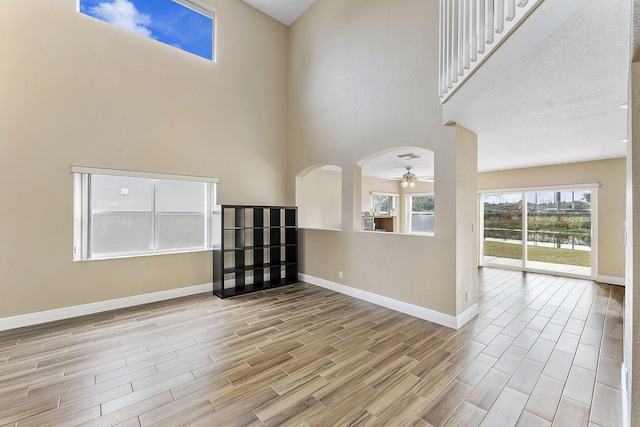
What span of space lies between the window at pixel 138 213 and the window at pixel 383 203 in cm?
563

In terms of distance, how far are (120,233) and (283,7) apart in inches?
209

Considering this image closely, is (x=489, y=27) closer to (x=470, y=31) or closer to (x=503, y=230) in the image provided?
(x=470, y=31)

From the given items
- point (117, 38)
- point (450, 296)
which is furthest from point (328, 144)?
point (117, 38)

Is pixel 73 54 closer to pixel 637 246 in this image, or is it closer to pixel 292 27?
pixel 292 27

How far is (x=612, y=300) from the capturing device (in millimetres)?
4352

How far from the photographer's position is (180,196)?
15.4 feet

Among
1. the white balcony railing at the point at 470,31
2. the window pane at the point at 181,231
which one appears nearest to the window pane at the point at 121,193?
the window pane at the point at 181,231

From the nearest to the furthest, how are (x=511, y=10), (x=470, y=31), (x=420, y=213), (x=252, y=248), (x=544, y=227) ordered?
1. (x=511, y=10)
2. (x=470, y=31)
3. (x=252, y=248)
4. (x=544, y=227)
5. (x=420, y=213)

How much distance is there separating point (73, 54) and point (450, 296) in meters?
5.94

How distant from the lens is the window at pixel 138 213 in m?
3.88

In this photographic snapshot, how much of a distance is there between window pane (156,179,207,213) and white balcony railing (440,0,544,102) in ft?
13.6

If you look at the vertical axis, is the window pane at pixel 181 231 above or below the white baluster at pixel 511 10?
below

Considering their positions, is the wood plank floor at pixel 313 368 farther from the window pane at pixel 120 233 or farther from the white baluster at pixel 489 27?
the white baluster at pixel 489 27

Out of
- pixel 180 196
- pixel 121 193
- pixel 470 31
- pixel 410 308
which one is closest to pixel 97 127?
pixel 121 193
